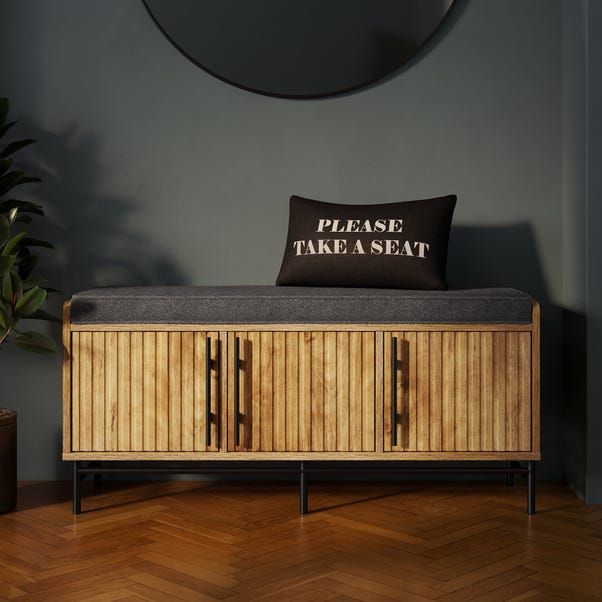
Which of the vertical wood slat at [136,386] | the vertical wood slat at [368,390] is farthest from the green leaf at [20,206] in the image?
the vertical wood slat at [368,390]

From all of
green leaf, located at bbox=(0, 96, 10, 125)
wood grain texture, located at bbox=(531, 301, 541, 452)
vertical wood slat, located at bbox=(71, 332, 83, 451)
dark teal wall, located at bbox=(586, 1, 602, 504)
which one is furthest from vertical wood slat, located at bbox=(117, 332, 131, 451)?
dark teal wall, located at bbox=(586, 1, 602, 504)

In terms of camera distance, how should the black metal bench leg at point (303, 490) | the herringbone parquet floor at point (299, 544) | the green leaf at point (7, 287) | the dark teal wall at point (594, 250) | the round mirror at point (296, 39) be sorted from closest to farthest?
1. the herringbone parquet floor at point (299, 544)
2. the green leaf at point (7, 287)
3. the black metal bench leg at point (303, 490)
4. the dark teal wall at point (594, 250)
5. the round mirror at point (296, 39)

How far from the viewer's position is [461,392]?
8.40ft

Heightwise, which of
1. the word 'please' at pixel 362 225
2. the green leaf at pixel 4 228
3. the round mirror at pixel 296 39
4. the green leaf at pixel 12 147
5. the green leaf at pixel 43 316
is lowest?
the green leaf at pixel 43 316

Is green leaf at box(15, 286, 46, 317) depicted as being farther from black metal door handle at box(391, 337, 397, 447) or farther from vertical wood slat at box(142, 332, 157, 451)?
black metal door handle at box(391, 337, 397, 447)

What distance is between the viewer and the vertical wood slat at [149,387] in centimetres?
258

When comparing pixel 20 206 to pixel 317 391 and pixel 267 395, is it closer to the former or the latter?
pixel 267 395

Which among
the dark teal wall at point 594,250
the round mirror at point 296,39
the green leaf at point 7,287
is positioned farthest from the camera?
the round mirror at point 296,39

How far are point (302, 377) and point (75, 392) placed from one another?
2.24 ft

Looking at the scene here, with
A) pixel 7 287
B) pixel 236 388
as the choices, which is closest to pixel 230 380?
pixel 236 388

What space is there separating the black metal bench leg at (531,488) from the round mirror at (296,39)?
142 centimetres

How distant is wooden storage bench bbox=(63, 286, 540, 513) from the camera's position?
2.56 metres

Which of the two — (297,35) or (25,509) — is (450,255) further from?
(25,509)

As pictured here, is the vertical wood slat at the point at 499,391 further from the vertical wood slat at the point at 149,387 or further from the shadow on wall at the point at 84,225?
the shadow on wall at the point at 84,225
